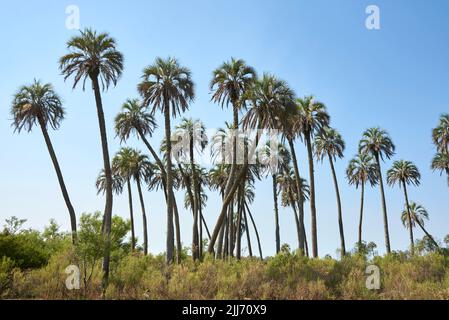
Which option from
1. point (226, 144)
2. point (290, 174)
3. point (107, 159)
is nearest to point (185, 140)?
point (226, 144)

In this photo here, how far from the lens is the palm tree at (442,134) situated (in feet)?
170

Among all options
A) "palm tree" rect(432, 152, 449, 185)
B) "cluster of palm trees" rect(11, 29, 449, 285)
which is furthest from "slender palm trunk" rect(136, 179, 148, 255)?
"palm tree" rect(432, 152, 449, 185)

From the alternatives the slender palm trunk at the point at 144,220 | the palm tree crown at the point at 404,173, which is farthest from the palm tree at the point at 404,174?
the slender palm trunk at the point at 144,220

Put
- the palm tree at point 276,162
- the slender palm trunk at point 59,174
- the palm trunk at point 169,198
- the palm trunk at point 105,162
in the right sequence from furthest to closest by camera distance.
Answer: the palm tree at point 276,162
the slender palm trunk at point 59,174
the palm trunk at point 169,198
the palm trunk at point 105,162

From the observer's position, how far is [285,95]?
31.8 m

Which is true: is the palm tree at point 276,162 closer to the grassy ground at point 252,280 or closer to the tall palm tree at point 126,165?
the tall palm tree at point 126,165

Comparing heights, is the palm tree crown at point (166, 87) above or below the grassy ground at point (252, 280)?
above

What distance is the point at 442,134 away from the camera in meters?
52.0

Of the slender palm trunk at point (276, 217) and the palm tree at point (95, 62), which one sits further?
the slender palm trunk at point (276, 217)

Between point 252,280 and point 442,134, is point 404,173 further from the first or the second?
point 252,280

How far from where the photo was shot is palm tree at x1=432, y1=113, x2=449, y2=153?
51.7m

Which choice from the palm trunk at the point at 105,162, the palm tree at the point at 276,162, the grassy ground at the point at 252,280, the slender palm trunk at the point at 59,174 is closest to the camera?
the grassy ground at the point at 252,280

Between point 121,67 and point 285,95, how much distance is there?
11.9 m
